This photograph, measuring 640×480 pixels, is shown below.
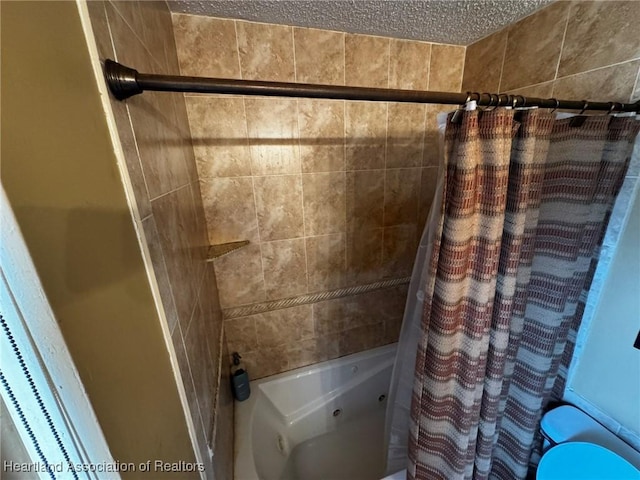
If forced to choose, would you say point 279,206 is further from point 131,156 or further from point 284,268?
point 131,156

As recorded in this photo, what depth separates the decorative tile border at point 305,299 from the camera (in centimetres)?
133

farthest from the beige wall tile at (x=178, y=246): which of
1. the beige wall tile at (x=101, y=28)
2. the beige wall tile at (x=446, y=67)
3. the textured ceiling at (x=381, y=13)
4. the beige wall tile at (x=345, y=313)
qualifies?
the beige wall tile at (x=446, y=67)

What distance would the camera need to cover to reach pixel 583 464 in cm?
78

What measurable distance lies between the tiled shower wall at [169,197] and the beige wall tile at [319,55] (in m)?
0.51

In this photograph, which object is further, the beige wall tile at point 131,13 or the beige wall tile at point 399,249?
the beige wall tile at point 399,249

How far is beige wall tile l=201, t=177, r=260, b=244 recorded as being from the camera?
1141 millimetres

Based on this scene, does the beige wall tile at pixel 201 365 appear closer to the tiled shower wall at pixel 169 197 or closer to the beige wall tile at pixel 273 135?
the tiled shower wall at pixel 169 197

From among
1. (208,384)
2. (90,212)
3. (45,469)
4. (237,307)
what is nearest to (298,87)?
(90,212)

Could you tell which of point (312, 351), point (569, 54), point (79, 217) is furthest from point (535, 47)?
point (312, 351)

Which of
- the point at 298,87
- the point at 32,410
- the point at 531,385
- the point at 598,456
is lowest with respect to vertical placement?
the point at 598,456

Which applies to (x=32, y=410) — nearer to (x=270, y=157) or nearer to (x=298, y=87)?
(x=298, y=87)

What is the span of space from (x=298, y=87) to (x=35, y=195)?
46 cm

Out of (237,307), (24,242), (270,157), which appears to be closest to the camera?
(24,242)

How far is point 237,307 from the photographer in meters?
1.33
